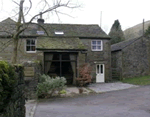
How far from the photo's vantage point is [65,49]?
1772 cm

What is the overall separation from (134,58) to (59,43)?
1055 cm

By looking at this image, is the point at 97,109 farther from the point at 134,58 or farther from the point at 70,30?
the point at 134,58

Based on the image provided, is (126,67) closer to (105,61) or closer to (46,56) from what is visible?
(105,61)

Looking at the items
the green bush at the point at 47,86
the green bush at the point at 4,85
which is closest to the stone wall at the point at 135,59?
the green bush at the point at 47,86

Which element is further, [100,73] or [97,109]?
[100,73]

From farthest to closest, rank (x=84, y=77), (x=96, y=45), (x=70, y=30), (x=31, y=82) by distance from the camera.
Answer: (x=70, y=30) → (x=96, y=45) → (x=84, y=77) → (x=31, y=82)

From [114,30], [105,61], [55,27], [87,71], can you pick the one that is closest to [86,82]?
[87,71]

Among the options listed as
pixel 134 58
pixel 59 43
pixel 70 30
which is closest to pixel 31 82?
pixel 59 43

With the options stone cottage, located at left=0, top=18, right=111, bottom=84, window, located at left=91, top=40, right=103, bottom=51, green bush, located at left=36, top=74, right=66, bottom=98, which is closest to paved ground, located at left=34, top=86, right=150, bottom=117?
green bush, located at left=36, top=74, right=66, bottom=98

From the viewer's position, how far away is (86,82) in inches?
685

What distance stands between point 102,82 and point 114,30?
26679 millimetres

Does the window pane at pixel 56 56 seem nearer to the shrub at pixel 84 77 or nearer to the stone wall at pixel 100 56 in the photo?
the shrub at pixel 84 77

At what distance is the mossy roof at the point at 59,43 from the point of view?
17828 millimetres

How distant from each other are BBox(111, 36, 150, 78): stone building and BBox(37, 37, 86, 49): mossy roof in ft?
22.9
